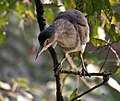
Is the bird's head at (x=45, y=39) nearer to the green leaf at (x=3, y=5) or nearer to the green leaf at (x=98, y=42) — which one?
the green leaf at (x=98, y=42)

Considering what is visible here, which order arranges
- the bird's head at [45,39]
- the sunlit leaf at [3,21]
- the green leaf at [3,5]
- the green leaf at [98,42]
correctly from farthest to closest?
the sunlit leaf at [3,21], the green leaf at [3,5], the green leaf at [98,42], the bird's head at [45,39]

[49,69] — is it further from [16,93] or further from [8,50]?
[16,93]

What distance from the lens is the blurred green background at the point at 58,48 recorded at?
129cm


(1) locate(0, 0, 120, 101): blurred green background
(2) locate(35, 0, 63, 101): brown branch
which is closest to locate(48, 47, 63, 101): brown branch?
(2) locate(35, 0, 63, 101): brown branch

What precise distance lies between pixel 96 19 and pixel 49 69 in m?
1.64

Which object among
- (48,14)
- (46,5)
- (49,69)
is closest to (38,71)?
(49,69)

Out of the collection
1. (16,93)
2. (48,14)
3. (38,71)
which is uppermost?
(48,14)

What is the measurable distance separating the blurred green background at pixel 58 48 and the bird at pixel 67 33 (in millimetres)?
100

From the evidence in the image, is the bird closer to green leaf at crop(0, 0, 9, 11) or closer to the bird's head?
the bird's head

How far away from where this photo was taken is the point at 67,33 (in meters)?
1.05

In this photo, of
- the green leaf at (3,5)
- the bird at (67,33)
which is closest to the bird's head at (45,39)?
the bird at (67,33)

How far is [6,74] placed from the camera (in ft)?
8.53

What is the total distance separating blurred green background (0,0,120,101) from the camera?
129 cm

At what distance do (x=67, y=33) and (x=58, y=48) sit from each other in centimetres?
54
